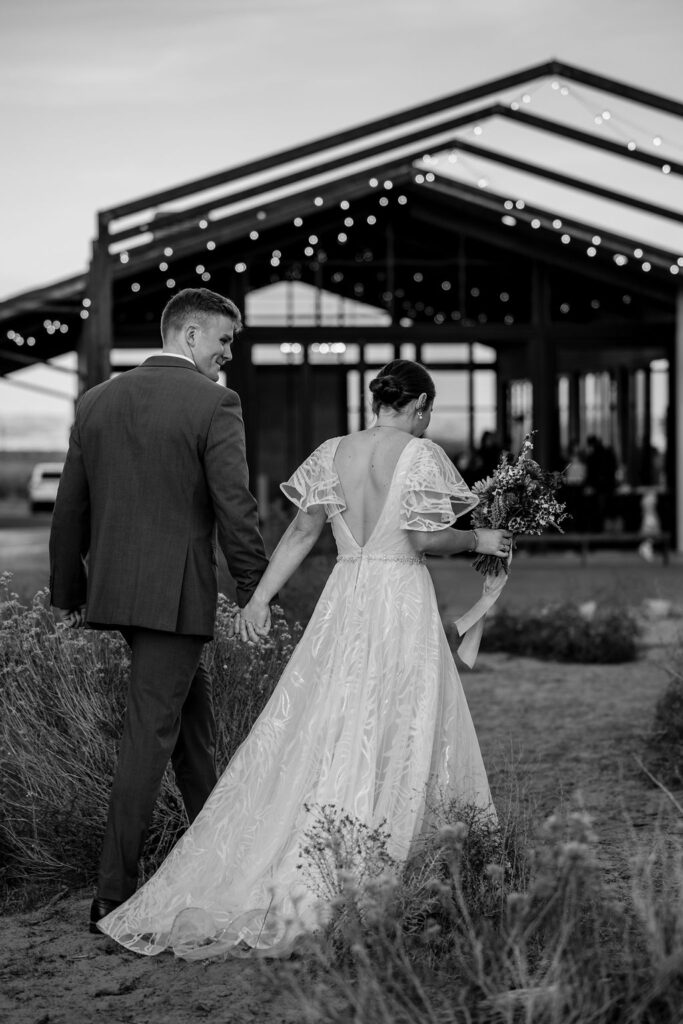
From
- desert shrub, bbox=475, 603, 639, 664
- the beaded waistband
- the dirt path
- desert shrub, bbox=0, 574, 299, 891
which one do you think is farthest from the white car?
the beaded waistband

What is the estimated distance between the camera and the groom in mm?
4633

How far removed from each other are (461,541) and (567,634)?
6.68 meters

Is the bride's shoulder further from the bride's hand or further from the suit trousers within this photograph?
the suit trousers

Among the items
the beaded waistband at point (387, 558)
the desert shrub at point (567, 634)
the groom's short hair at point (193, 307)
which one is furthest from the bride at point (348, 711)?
the desert shrub at point (567, 634)

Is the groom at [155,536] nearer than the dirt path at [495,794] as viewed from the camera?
No

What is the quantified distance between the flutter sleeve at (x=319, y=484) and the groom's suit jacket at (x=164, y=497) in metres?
0.25

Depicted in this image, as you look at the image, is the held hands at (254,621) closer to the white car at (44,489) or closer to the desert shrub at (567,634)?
the desert shrub at (567,634)

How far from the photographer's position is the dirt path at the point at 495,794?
13.0 feet

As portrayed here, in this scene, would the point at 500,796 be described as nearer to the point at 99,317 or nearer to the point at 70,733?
the point at 70,733

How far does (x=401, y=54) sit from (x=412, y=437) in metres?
11.1

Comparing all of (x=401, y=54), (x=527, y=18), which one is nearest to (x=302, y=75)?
(x=401, y=54)

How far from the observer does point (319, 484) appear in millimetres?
4871

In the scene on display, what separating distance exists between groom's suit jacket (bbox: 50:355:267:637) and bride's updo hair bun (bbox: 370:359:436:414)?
1.70ft

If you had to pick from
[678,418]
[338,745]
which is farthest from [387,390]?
[678,418]
